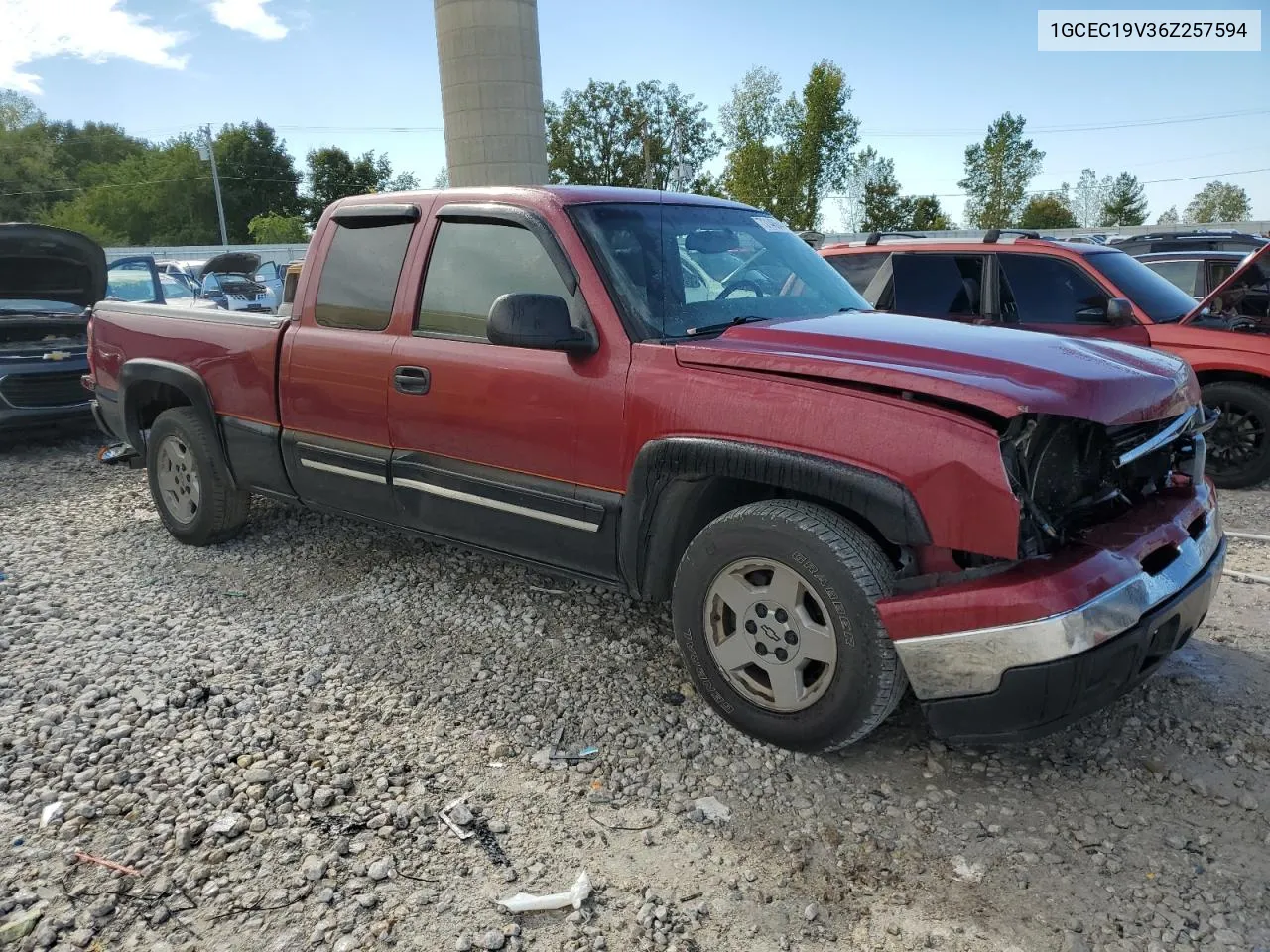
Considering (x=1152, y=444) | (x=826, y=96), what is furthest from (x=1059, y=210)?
(x=1152, y=444)

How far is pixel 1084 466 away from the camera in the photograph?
2.81 m

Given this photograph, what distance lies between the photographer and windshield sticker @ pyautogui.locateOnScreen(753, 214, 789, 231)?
4059 millimetres

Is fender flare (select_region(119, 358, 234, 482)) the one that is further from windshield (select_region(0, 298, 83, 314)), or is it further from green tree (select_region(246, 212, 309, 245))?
green tree (select_region(246, 212, 309, 245))

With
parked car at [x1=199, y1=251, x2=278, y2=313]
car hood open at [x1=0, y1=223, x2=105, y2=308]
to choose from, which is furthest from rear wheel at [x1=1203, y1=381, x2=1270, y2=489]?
parked car at [x1=199, y1=251, x2=278, y2=313]

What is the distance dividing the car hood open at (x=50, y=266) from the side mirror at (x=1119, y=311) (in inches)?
329

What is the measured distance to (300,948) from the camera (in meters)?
2.17

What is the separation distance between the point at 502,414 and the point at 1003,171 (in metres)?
52.0

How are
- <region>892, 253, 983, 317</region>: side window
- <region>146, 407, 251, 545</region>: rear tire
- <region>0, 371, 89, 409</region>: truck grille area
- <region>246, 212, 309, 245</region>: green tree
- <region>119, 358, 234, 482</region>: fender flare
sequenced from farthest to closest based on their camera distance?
<region>246, 212, 309, 245</region>: green tree
<region>0, 371, 89, 409</region>: truck grille area
<region>892, 253, 983, 317</region>: side window
<region>146, 407, 251, 545</region>: rear tire
<region>119, 358, 234, 482</region>: fender flare

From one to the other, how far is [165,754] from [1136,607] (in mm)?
3083

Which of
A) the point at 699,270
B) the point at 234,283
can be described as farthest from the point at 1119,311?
the point at 234,283

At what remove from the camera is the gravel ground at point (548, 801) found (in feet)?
7.37

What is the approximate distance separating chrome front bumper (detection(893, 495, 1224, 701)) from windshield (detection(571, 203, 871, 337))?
4.56 ft

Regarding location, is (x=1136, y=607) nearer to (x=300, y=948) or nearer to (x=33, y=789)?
(x=300, y=948)

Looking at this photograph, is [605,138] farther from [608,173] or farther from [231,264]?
[231,264]
